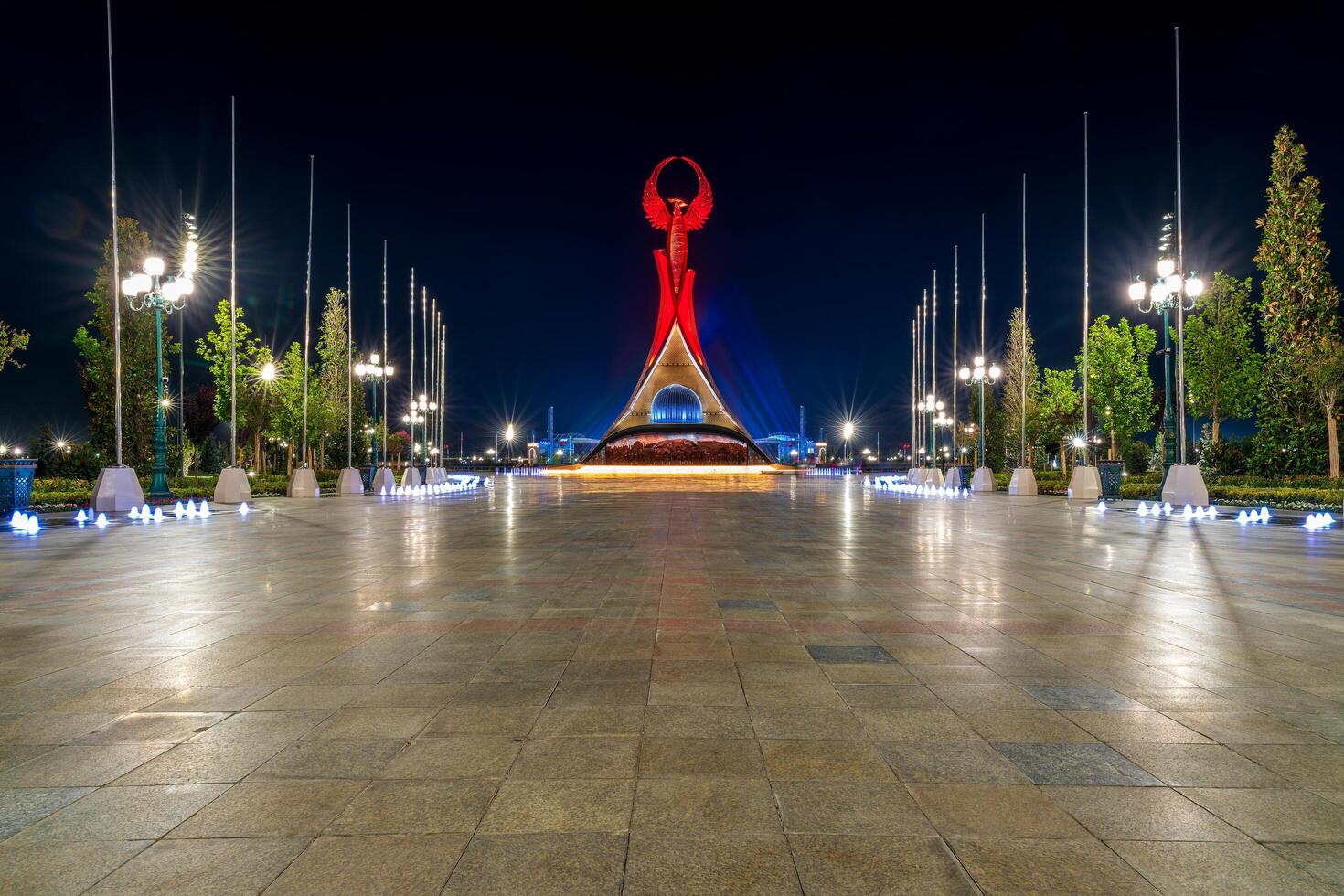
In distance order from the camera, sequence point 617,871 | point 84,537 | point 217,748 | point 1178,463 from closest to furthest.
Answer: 1. point 617,871
2. point 217,748
3. point 84,537
4. point 1178,463

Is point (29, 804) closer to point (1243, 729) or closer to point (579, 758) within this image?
point (579, 758)

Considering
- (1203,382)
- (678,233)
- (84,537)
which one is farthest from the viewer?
(678,233)

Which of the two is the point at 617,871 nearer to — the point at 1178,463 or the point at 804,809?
the point at 804,809

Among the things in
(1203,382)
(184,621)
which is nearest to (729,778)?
(184,621)

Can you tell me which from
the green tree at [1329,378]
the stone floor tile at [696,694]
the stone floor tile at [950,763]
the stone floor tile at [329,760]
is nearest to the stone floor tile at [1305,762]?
the stone floor tile at [950,763]

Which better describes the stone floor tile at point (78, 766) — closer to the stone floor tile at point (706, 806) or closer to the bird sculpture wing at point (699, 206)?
the stone floor tile at point (706, 806)

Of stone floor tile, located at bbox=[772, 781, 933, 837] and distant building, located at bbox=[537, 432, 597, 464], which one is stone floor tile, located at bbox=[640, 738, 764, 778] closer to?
stone floor tile, located at bbox=[772, 781, 933, 837]

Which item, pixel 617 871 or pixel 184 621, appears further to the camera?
pixel 184 621

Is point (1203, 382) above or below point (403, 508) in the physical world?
above

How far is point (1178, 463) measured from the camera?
2091cm

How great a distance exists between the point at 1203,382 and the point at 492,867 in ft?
164

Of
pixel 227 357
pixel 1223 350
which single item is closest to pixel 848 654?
pixel 227 357

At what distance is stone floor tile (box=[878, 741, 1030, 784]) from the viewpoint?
3.52 m

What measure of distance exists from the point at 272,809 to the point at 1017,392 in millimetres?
53437
